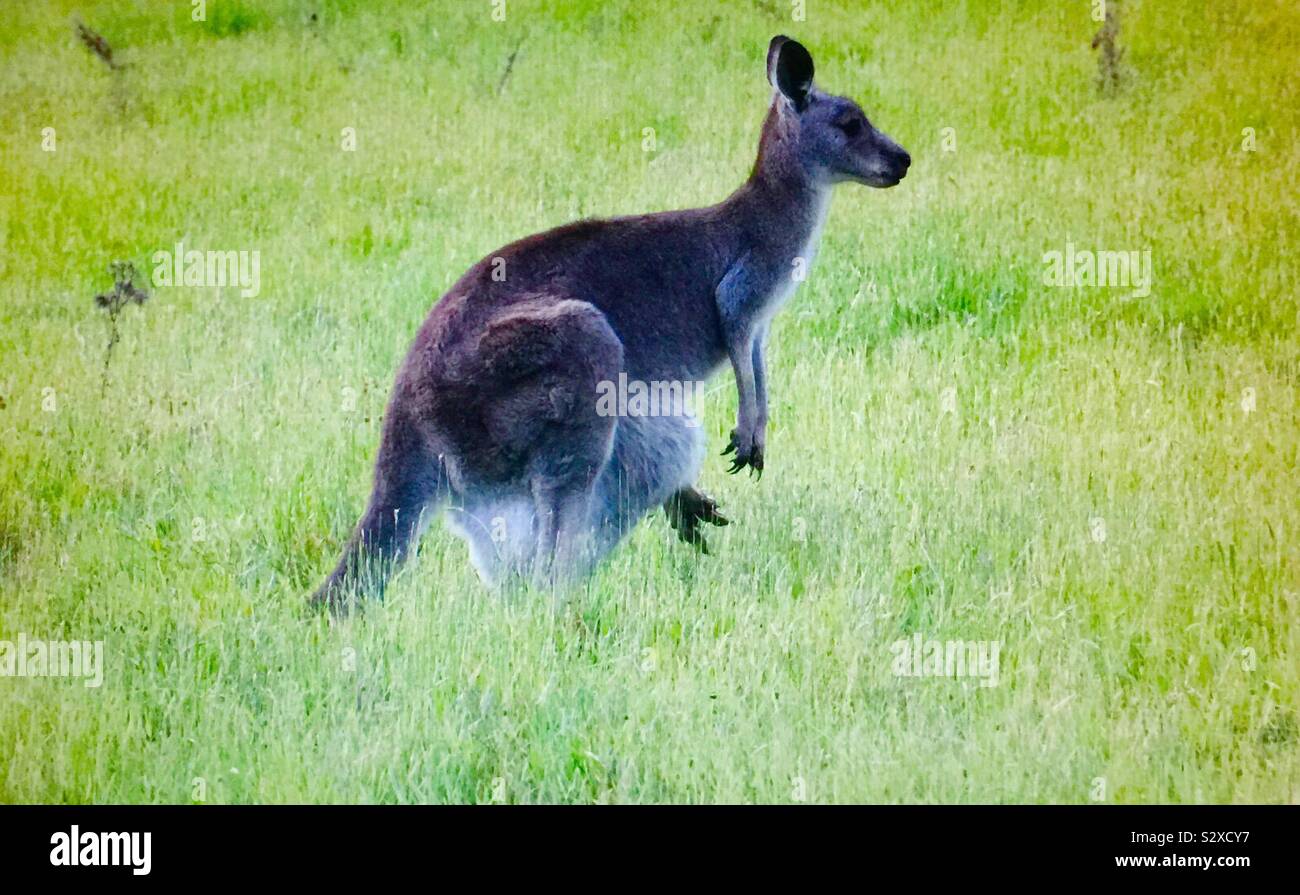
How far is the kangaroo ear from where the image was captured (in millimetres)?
6602

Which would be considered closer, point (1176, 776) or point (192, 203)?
point (1176, 776)

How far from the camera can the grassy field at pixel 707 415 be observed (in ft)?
16.5

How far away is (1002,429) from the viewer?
761cm

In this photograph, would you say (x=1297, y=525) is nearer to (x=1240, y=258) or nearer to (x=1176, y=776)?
(x=1176, y=776)

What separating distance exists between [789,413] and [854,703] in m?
2.77

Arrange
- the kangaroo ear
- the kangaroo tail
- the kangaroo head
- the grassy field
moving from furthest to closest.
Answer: the kangaroo head
the kangaroo ear
the kangaroo tail
the grassy field

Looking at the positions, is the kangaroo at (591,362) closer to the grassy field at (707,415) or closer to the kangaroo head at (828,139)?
the kangaroo head at (828,139)

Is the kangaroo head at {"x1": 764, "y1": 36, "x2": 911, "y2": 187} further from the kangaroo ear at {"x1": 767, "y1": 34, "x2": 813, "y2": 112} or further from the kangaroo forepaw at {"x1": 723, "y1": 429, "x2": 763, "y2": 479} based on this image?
the kangaroo forepaw at {"x1": 723, "y1": 429, "x2": 763, "y2": 479}

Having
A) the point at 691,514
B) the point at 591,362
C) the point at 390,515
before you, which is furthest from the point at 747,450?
the point at 390,515

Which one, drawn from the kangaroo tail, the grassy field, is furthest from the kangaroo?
the grassy field

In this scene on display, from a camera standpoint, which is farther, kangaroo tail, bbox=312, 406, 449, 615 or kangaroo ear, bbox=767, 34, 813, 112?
kangaroo ear, bbox=767, 34, 813, 112

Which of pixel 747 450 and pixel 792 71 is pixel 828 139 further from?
pixel 747 450

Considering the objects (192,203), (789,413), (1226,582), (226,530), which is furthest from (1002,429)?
(192,203)

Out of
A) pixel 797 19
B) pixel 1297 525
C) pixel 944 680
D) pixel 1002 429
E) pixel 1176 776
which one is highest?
pixel 797 19
